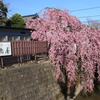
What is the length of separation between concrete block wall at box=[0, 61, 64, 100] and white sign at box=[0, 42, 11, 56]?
1.34 m

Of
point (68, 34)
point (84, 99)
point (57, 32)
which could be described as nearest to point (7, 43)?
point (57, 32)

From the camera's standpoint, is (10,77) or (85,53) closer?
(10,77)

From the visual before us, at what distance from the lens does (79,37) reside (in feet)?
44.3

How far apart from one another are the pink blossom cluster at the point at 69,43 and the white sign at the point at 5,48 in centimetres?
413

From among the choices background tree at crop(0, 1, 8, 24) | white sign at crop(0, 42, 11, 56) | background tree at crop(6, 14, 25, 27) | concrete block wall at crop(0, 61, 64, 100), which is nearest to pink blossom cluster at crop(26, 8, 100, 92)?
concrete block wall at crop(0, 61, 64, 100)

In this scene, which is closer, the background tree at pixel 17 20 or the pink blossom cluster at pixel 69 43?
the pink blossom cluster at pixel 69 43

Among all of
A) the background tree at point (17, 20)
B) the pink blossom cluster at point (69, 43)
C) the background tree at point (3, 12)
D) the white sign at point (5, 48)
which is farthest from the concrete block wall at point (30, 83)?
the background tree at point (3, 12)

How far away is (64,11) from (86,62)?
5.76 m

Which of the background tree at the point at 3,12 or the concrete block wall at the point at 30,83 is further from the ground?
the background tree at the point at 3,12

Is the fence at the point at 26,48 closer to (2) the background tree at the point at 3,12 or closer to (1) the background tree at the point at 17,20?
(1) the background tree at the point at 17,20

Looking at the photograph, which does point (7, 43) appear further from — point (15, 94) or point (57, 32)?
point (57, 32)

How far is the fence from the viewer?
992cm

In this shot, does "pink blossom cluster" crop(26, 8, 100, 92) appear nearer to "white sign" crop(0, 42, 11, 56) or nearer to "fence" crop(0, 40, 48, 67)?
"fence" crop(0, 40, 48, 67)

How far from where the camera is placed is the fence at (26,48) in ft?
32.6
